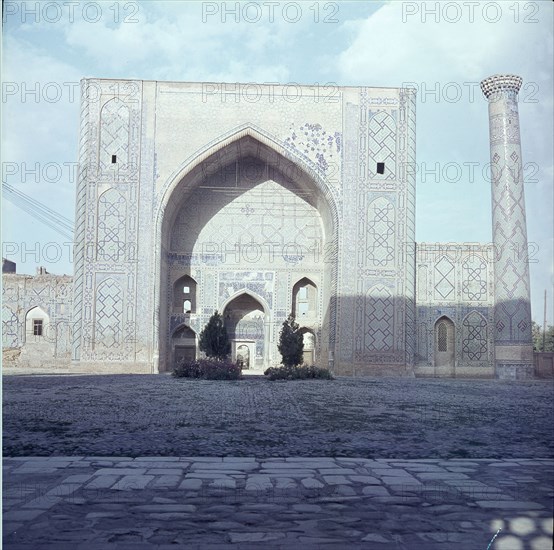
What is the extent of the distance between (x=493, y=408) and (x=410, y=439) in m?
3.22

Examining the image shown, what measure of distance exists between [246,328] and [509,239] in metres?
7.20

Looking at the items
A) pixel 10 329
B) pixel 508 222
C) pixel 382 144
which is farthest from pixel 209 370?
pixel 508 222

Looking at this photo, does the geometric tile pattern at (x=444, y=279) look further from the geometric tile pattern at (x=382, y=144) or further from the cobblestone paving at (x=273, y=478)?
the cobblestone paving at (x=273, y=478)

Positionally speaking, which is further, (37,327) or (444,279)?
(37,327)

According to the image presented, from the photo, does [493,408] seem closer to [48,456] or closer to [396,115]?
[48,456]

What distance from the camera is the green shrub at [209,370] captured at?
1295cm

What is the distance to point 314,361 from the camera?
17.8m

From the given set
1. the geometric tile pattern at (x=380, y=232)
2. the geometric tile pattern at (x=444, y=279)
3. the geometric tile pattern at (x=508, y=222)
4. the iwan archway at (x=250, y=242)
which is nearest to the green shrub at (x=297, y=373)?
the iwan archway at (x=250, y=242)

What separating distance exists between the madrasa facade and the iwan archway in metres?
0.04

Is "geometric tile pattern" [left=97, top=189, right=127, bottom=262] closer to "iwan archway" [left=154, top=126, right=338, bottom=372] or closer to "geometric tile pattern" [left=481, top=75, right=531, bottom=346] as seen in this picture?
"iwan archway" [left=154, top=126, right=338, bottom=372]

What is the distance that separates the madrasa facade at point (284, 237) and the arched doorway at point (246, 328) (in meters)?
0.12

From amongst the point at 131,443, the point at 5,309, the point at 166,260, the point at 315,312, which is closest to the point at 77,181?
the point at 166,260

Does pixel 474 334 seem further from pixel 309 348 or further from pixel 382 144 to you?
pixel 382 144

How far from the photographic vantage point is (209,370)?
13070 millimetres
